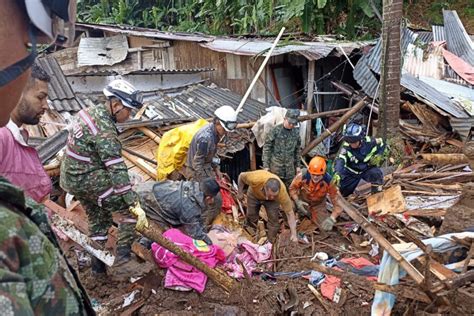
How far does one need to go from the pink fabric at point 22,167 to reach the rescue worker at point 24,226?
2350 millimetres

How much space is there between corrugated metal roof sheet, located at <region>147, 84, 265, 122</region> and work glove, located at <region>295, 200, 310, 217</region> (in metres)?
3.12

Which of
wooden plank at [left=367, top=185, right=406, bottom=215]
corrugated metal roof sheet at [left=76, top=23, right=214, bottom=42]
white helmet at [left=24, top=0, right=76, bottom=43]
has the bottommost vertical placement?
wooden plank at [left=367, top=185, right=406, bottom=215]

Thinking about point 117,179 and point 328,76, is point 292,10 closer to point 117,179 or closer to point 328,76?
point 328,76

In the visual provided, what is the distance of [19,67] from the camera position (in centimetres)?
87

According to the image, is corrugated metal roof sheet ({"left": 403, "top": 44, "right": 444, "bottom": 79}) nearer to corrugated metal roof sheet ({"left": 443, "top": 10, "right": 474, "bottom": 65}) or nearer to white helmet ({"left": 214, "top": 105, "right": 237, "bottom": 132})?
corrugated metal roof sheet ({"left": 443, "top": 10, "right": 474, "bottom": 65})

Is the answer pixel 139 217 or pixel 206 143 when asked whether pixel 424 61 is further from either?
pixel 139 217

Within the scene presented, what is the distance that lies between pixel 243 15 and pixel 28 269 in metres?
17.0

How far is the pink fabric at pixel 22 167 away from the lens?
314 centimetres

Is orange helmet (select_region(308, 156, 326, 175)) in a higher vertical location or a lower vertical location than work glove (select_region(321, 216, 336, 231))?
higher

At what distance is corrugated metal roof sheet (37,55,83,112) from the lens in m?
7.95

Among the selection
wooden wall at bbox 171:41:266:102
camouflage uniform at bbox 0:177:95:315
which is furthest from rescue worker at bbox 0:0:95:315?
wooden wall at bbox 171:41:266:102

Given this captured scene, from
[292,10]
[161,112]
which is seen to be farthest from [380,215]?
[292,10]

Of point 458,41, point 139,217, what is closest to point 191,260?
point 139,217

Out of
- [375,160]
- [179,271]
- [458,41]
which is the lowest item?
[179,271]
